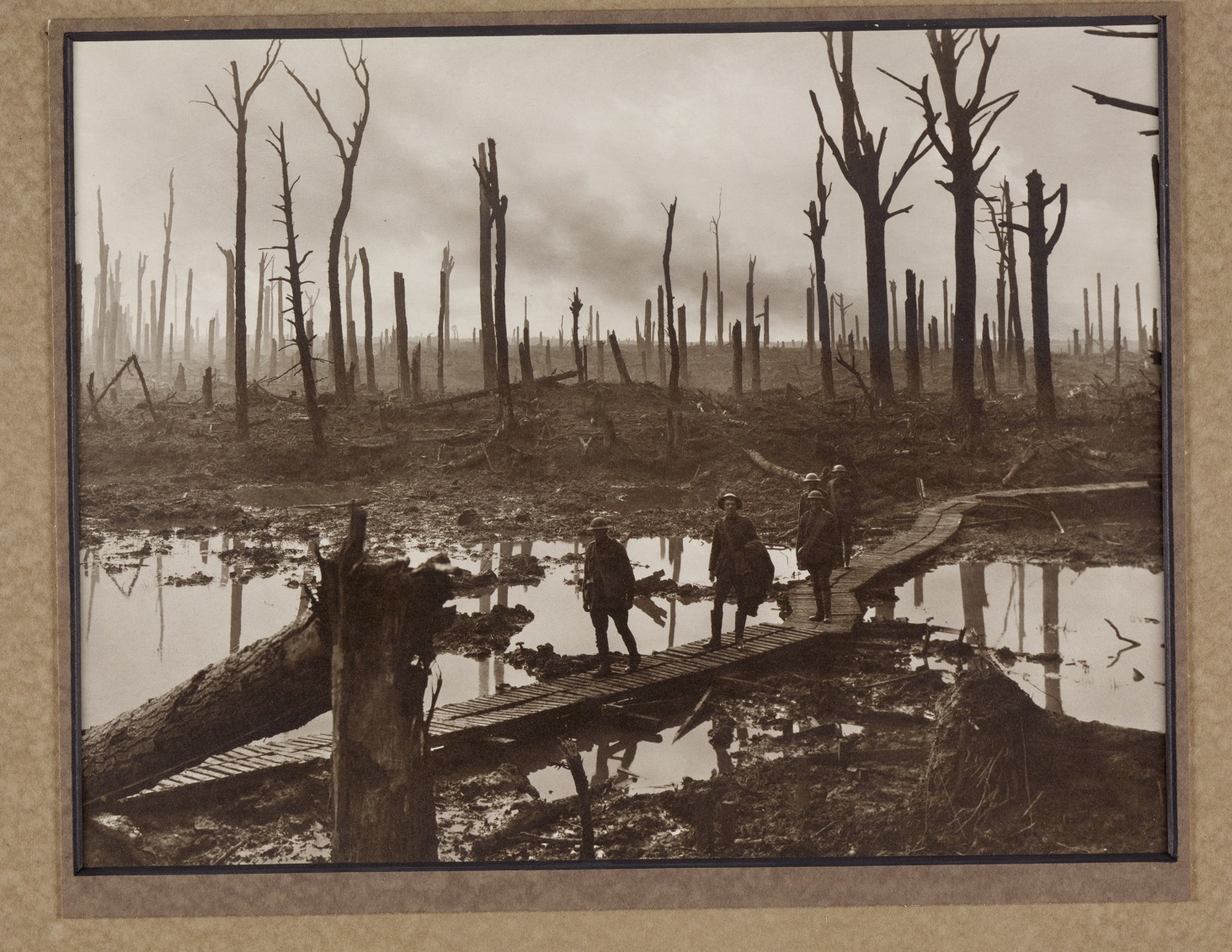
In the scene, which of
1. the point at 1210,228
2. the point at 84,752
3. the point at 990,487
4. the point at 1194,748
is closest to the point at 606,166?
the point at 990,487

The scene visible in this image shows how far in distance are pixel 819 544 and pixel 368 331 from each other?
215 cm

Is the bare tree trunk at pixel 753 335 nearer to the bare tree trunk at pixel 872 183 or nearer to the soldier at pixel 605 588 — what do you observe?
the bare tree trunk at pixel 872 183

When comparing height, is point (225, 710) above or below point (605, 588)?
below

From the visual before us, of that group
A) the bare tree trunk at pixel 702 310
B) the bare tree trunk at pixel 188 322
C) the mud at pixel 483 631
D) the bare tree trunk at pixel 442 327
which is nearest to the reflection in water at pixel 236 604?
the mud at pixel 483 631

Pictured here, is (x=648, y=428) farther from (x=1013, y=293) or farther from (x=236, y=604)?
(x=236, y=604)

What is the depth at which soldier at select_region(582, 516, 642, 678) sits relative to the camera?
11.0 ft

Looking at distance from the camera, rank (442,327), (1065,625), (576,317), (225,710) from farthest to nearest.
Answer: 1. (442,327)
2. (576,317)
3. (1065,625)
4. (225,710)

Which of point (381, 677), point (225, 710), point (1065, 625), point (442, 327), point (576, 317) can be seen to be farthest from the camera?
point (442, 327)

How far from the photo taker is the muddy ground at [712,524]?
317cm

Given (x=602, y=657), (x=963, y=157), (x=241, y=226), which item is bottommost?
(x=602, y=657)

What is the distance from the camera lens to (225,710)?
3.06 metres

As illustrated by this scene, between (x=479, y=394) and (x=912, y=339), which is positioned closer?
(x=912, y=339)

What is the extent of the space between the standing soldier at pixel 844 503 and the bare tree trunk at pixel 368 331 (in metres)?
2.02

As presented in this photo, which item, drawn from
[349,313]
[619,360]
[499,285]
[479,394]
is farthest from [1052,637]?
[349,313]
